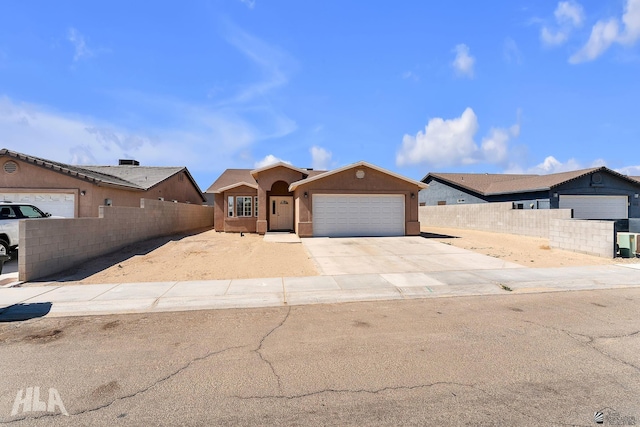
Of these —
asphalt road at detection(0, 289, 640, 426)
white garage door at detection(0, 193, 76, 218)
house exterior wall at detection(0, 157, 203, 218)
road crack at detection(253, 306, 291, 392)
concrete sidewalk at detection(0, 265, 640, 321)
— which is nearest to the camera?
asphalt road at detection(0, 289, 640, 426)

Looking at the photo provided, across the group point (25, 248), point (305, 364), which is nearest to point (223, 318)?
point (305, 364)

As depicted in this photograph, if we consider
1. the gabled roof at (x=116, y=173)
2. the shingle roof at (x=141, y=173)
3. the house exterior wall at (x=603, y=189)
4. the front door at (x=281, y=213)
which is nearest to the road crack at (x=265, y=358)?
the front door at (x=281, y=213)

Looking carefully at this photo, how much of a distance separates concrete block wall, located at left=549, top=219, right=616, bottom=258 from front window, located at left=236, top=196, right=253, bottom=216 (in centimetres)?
1760

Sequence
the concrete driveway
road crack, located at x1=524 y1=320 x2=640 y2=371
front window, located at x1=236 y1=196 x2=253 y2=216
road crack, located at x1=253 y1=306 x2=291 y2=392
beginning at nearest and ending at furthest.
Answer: road crack, located at x1=253 y1=306 x2=291 y2=392 → road crack, located at x1=524 y1=320 x2=640 y2=371 → the concrete driveway → front window, located at x1=236 y1=196 x2=253 y2=216

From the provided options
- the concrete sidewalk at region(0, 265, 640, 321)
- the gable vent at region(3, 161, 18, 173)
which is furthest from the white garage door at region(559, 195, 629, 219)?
the gable vent at region(3, 161, 18, 173)

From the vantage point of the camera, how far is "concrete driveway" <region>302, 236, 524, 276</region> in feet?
35.3

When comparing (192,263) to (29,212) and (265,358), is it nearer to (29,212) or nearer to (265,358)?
(29,212)

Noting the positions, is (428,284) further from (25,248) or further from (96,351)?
(25,248)

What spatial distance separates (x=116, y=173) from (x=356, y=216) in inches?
780

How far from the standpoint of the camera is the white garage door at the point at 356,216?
61.4ft

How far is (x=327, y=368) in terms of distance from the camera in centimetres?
421

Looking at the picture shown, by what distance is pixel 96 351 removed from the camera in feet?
15.7

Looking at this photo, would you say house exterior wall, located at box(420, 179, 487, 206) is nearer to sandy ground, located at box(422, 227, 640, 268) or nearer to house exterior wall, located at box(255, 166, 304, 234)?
sandy ground, located at box(422, 227, 640, 268)

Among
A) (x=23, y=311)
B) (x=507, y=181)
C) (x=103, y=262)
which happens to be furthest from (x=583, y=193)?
(x=23, y=311)
